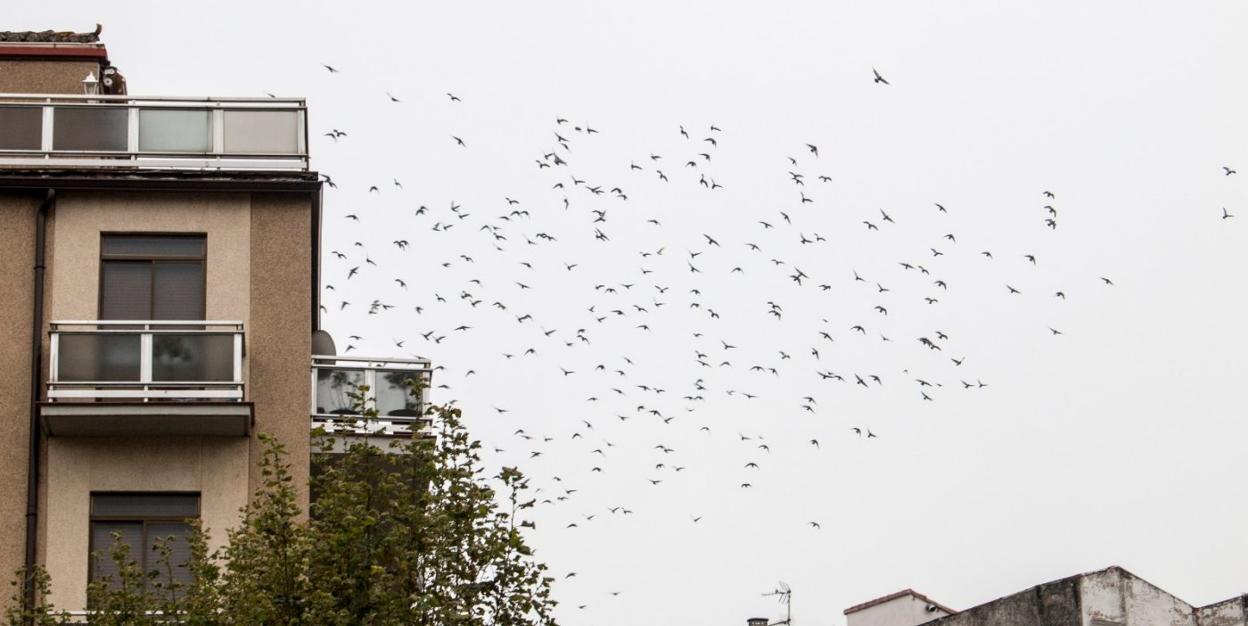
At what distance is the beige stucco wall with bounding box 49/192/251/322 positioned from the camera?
1176 inches

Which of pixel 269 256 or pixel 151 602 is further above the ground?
pixel 269 256

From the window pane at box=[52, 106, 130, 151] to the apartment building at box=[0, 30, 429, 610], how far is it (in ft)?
0.07

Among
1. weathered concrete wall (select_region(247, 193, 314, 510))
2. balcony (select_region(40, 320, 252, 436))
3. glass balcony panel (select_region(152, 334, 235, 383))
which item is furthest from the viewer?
weathered concrete wall (select_region(247, 193, 314, 510))

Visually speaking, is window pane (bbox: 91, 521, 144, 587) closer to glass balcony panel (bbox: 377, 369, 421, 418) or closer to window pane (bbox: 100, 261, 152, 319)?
window pane (bbox: 100, 261, 152, 319)

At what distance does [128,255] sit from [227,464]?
130 inches

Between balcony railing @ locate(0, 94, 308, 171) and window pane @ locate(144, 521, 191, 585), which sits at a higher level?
balcony railing @ locate(0, 94, 308, 171)

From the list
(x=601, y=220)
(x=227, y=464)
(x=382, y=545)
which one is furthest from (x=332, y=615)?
(x=601, y=220)

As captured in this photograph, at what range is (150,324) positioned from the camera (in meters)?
29.4

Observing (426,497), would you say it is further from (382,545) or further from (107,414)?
(107,414)

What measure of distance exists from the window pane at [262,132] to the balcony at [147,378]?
2.87 m

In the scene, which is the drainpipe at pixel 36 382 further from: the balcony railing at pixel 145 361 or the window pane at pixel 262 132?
the window pane at pixel 262 132

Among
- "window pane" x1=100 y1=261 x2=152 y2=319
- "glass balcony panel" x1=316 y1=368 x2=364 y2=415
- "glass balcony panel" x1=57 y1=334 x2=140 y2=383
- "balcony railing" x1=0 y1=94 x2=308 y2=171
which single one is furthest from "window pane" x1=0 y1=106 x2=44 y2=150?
"glass balcony panel" x1=316 y1=368 x2=364 y2=415

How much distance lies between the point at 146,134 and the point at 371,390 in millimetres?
4831

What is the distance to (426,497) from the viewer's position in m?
25.2
